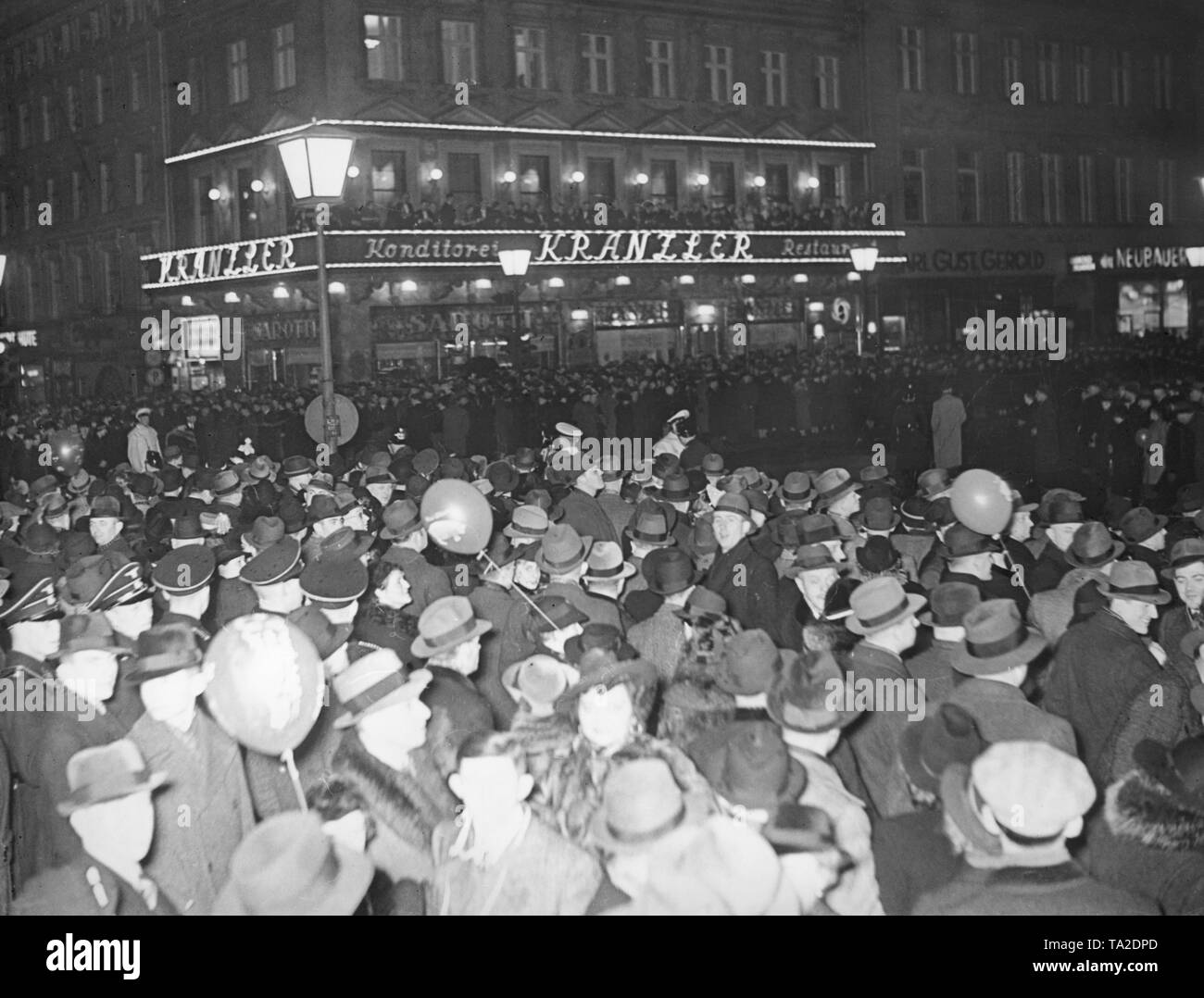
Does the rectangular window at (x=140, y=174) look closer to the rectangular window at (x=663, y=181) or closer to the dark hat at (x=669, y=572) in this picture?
the rectangular window at (x=663, y=181)

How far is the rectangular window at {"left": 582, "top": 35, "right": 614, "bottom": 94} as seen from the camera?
3297 centimetres

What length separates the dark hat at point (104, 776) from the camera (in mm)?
4062

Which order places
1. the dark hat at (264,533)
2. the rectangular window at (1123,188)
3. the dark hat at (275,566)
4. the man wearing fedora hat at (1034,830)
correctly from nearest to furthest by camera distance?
the man wearing fedora hat at (1034,830) → the dark hat at (275,566) → the dark hat at (264,533) → the rectangular window at (1123,188)

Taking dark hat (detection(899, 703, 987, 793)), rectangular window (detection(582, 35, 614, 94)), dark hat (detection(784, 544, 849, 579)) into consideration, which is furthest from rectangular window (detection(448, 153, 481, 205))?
dark hat (detection(899, 703, 987, 793))

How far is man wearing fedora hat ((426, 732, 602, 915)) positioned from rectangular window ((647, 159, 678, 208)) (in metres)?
30.8

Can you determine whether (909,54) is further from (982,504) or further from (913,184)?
(982,504)

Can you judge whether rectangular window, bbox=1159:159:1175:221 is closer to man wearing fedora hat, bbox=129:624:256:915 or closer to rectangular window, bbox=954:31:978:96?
rectangular window, bbox=954:31:978:96

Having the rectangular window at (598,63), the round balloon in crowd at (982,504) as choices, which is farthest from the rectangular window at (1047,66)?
the round balloon in crowd at (982,504)

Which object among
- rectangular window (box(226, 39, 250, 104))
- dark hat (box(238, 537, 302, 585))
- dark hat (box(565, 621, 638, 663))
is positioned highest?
rectangular window (box(226, 39, 250, 104))

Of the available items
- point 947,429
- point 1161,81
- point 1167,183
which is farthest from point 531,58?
point 947,429

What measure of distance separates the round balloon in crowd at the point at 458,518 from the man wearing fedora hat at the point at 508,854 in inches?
121
